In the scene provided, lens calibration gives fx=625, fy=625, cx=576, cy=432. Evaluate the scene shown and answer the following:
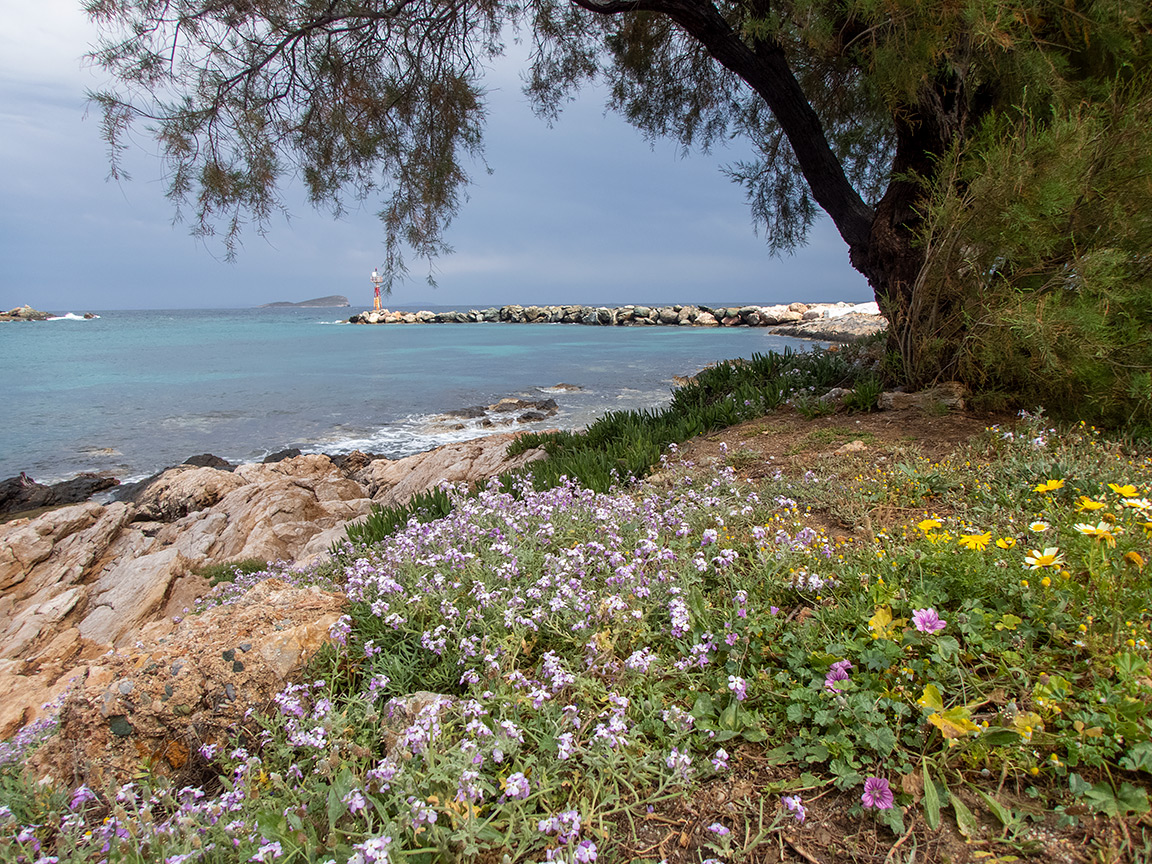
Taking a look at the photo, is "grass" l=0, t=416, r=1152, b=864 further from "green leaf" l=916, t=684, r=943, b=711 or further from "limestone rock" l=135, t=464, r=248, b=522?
"limestone rock" l=135, t=464, r=248, b=522

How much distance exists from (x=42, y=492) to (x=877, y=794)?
45.2ft

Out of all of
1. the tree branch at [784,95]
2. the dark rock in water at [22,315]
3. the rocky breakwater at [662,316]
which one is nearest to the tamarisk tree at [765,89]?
the tree branch at [784,95]

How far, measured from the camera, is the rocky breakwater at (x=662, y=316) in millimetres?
44188

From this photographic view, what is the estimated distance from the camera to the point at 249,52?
23.9 feet

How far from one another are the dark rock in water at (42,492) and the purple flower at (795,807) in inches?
512

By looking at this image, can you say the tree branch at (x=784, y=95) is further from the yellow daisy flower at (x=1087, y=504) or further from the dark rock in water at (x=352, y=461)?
the dark rock in water at (x=352, y=461)

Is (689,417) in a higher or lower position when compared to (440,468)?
higher

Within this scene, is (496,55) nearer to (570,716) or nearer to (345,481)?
(345,481)

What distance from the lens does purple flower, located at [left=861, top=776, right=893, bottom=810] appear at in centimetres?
175

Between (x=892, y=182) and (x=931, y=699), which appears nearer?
(x=931, y=699)

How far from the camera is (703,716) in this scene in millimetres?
2178

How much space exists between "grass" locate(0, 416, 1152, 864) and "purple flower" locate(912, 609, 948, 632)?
1 centimetres

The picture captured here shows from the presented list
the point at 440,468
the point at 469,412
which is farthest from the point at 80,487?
the point at 469,412

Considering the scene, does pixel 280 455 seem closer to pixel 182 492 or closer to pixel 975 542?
pixel 182 492
